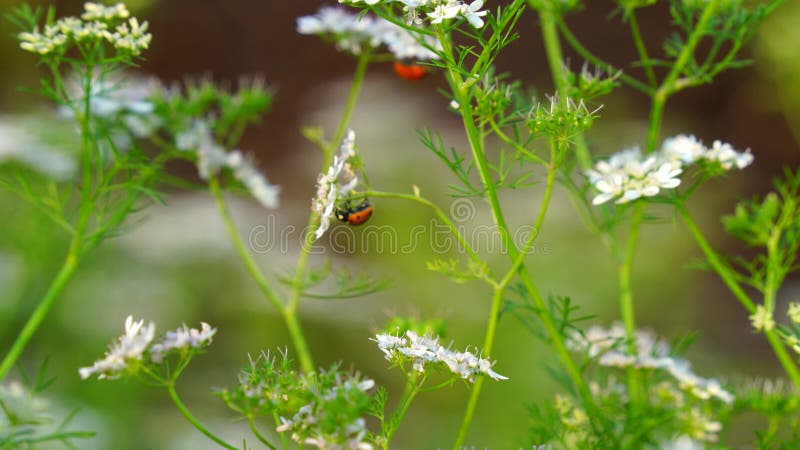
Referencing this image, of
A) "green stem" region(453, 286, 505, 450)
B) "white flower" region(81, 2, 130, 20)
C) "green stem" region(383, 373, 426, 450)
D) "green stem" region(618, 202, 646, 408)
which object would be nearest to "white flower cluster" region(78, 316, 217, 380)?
"green stem" region(383, 373, 426, 450)

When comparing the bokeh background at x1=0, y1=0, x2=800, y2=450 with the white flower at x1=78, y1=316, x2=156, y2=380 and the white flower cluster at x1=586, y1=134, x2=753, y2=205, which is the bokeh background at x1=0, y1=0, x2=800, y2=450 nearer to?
the white flower cluster at x1=586, y1=134, x2=753, y2=205

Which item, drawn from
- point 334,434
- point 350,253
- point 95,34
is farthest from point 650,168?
point 350,253

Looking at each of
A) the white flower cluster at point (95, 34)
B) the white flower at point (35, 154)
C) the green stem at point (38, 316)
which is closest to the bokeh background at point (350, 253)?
the white flower at point (35, 154)

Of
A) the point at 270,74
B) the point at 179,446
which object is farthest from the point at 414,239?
the point at 270,74

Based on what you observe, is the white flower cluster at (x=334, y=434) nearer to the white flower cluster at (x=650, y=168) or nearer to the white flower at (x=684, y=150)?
the white flower cluster at (x=650, y=168)

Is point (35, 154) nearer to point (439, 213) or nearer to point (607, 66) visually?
point (439, 213)
